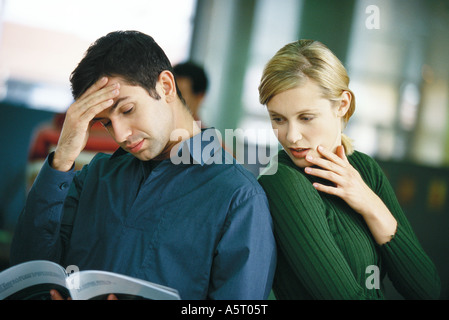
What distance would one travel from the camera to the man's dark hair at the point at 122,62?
102cm

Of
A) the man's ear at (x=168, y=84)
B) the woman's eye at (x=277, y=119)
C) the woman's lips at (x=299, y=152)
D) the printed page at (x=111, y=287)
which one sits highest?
the man's ear at (x=168, y=84)

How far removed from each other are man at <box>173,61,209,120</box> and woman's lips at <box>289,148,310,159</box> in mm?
1744

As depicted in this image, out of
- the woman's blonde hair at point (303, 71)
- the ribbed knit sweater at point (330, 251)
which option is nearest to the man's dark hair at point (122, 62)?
the woman's blonde hair at point (303, 71)

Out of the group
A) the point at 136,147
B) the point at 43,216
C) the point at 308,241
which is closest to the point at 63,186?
the point at 43,216

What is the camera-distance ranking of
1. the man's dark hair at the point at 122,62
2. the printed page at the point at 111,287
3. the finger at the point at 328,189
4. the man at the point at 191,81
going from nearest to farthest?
1. the printed page at the point at 111,287
2. the finger at the point at 328,189
3. the man's dark hair at the point at 122,62
4. the man at the point at 191,81

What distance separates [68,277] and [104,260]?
0.20 meters

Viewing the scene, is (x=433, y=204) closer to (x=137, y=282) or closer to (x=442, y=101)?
(x=442, y=101)

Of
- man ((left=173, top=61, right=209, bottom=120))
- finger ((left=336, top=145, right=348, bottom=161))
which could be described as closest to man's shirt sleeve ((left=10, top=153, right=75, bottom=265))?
finger ((left=336, top=145, right=348, bottom=161))

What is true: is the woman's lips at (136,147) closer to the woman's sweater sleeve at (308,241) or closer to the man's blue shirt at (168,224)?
the man's blue shirt at (168,224)

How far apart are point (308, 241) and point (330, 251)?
49mm

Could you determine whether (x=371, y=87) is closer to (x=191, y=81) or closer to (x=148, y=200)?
(x=191, y=81)

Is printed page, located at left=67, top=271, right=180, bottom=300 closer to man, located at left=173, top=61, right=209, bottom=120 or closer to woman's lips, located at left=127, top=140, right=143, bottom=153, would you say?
woman's lips, located at left=127, top=140, right=143, bottom=153

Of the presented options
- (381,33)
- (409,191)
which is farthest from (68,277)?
(381,33)

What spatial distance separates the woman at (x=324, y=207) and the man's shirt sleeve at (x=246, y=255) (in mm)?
36
